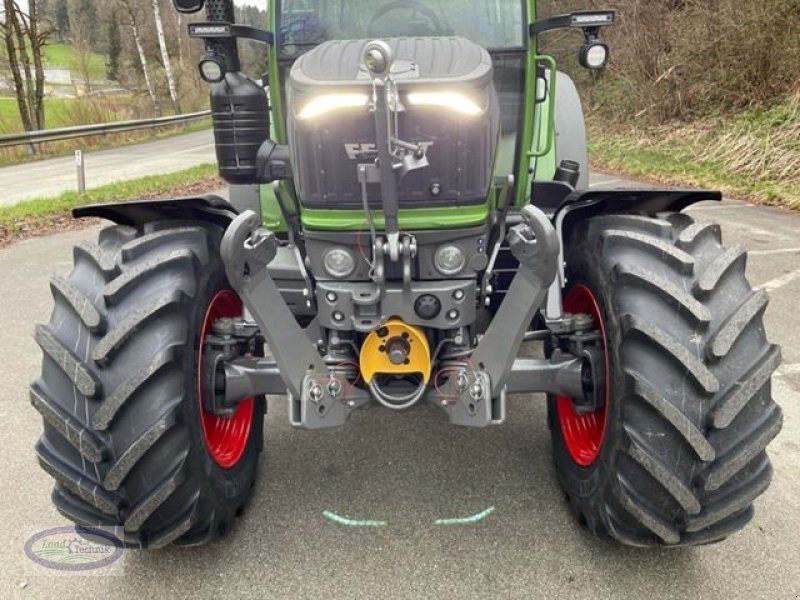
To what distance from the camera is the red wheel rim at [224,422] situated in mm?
2504

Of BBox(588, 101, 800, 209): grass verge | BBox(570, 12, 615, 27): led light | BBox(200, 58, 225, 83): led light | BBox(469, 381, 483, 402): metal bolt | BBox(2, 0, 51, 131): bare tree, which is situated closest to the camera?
BBox(469, 381, 483, 402): metal bolt

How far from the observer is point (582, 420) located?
2752 millimetres

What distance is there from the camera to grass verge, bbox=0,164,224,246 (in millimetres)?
8445

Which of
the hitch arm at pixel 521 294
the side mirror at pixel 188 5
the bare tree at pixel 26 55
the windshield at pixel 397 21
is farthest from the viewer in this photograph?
the bare tree at pixel 26 55

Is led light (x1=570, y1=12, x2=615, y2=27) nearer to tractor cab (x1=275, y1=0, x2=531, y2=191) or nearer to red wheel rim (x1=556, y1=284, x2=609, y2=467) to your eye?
tractor cab (x1=275, y1=0, x2=531, y2=191)

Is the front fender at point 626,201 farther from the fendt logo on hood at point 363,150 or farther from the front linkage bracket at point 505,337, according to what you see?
the fendt logo on hood at point 363,150

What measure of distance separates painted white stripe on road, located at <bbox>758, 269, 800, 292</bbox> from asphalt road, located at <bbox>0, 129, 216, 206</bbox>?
1042cm

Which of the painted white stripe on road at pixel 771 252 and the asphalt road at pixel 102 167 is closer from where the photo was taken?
the painted white stripe on road at pixel 771 252

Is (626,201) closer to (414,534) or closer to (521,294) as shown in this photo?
(521,294)

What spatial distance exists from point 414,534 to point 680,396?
1150 mm

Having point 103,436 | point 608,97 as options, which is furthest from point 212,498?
point 608,97

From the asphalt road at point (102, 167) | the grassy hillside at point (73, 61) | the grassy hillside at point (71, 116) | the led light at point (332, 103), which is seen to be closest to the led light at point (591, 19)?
the led light at point (332, 103)

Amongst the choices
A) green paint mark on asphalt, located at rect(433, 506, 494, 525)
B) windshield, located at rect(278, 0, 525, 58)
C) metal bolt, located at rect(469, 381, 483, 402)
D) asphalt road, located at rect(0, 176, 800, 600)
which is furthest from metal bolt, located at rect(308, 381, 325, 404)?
windshield, located at rect(278, 0, 525, 58)

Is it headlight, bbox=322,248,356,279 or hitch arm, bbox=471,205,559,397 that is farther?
headlight, bbox=322,248,356,279
